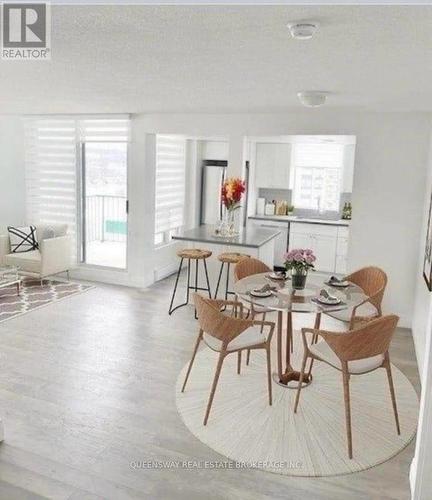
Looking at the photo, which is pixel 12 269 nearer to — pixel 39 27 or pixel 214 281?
pixel 214 281

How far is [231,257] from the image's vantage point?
541 cm

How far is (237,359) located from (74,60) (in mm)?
2865

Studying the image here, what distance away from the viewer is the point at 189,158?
7.82m

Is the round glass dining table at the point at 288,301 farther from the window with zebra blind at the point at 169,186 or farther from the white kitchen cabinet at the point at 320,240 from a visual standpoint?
the white kitchen cabinet at the point at 320,240

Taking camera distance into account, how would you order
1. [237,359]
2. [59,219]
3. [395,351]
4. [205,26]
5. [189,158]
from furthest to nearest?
[189,158] → [59,219] → [395,351] → [237,359] → [205,26]

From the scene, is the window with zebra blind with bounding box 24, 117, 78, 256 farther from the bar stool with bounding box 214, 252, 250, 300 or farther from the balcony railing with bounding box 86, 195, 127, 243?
the bar stool with bounding box 214, 252, 250, 300

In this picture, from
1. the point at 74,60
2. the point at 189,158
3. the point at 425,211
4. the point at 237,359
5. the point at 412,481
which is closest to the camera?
the point at 412,481

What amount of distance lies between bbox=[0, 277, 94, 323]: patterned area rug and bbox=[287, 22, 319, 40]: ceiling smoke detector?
15.1 feet

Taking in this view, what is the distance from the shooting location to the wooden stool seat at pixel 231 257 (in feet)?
17.5

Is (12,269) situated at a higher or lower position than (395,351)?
higher

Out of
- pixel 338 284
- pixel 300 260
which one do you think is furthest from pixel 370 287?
pixel 300 260

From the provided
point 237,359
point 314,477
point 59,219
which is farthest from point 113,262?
point 314,477

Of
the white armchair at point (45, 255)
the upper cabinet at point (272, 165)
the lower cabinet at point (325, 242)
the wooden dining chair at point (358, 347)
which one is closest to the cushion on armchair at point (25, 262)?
the white armchair at point (45, 255)

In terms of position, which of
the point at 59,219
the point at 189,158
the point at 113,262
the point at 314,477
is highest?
the point at 189,158
